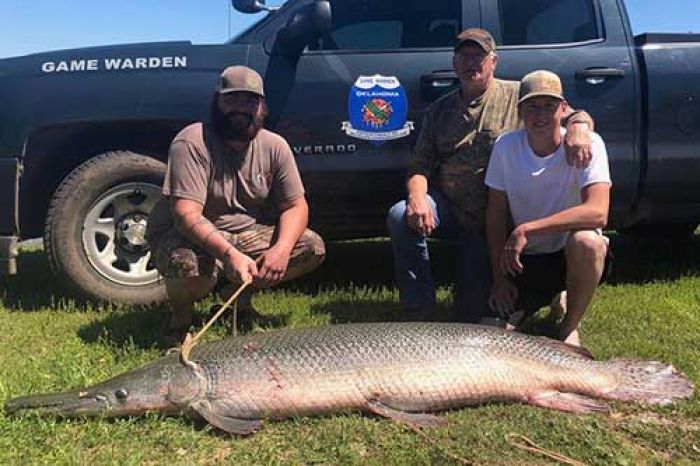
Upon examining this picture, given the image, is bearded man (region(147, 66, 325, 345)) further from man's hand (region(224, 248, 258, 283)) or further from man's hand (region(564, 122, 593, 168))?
man's hand (region(564, 122, 593, 168))

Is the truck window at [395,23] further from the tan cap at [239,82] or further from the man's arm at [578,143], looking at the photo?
the man's arm at [578,143]

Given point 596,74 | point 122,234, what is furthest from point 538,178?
point 122,234

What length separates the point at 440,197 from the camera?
15.9 feet

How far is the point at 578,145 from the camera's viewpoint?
4082 millimetres

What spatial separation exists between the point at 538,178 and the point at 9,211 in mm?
3247

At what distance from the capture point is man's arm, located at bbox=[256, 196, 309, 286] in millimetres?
4172

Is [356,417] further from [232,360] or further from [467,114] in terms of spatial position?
[467,114]

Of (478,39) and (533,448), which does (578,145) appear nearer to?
(478,39)

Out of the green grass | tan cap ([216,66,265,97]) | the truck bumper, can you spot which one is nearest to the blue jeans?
the green grass

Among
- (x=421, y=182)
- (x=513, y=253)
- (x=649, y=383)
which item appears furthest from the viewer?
(x=421, y=182)

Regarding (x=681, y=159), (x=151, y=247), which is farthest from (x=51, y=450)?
(x=681, y=159)

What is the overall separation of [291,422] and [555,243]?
1.86 m

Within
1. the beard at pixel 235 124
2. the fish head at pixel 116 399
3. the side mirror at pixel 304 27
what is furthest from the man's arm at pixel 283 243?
the side mirror at pixel 304 27

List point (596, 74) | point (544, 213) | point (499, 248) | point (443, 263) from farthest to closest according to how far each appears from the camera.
→ point (443, 263) < point (596, 74) < point (499, 248) < point (544, 213)
